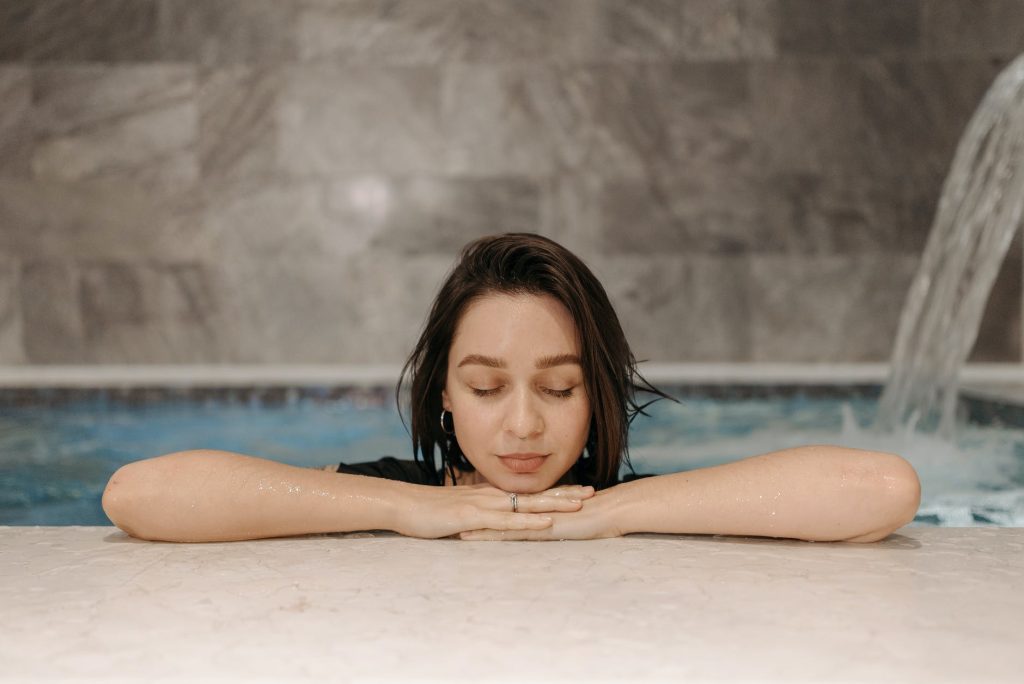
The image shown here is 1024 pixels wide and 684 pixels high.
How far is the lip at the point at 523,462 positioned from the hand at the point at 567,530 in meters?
0.10

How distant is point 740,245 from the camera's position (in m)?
6.56

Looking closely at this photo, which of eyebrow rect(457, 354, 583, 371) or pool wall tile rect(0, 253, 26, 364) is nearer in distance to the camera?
eyebrow rect(457, 354, 583, 371)

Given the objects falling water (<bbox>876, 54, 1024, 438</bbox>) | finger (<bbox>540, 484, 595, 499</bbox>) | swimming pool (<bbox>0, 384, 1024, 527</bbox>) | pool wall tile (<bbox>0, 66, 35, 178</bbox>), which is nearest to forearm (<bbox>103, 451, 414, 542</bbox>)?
finger (<bbox>540, 484, 595, 499</bbox>)

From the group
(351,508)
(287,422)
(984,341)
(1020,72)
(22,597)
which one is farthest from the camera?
(984,341)

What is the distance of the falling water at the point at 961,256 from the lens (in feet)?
16.7

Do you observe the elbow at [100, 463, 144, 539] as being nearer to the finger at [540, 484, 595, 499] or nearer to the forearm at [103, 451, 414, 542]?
the forearm at [103, 451, 414, 542]

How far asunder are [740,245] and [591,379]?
508cm

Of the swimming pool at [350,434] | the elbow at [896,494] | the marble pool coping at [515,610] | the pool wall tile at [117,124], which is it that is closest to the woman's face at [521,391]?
the marble pool coping at [515,610]

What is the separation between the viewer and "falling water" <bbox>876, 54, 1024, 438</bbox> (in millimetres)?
5090

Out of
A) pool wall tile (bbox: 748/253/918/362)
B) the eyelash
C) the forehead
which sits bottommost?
the eyelash

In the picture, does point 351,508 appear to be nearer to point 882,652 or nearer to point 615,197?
point 882,652

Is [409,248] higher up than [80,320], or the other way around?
[409,248]

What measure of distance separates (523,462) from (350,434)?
328cm

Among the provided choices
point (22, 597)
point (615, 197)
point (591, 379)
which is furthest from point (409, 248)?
point (22, 597)
